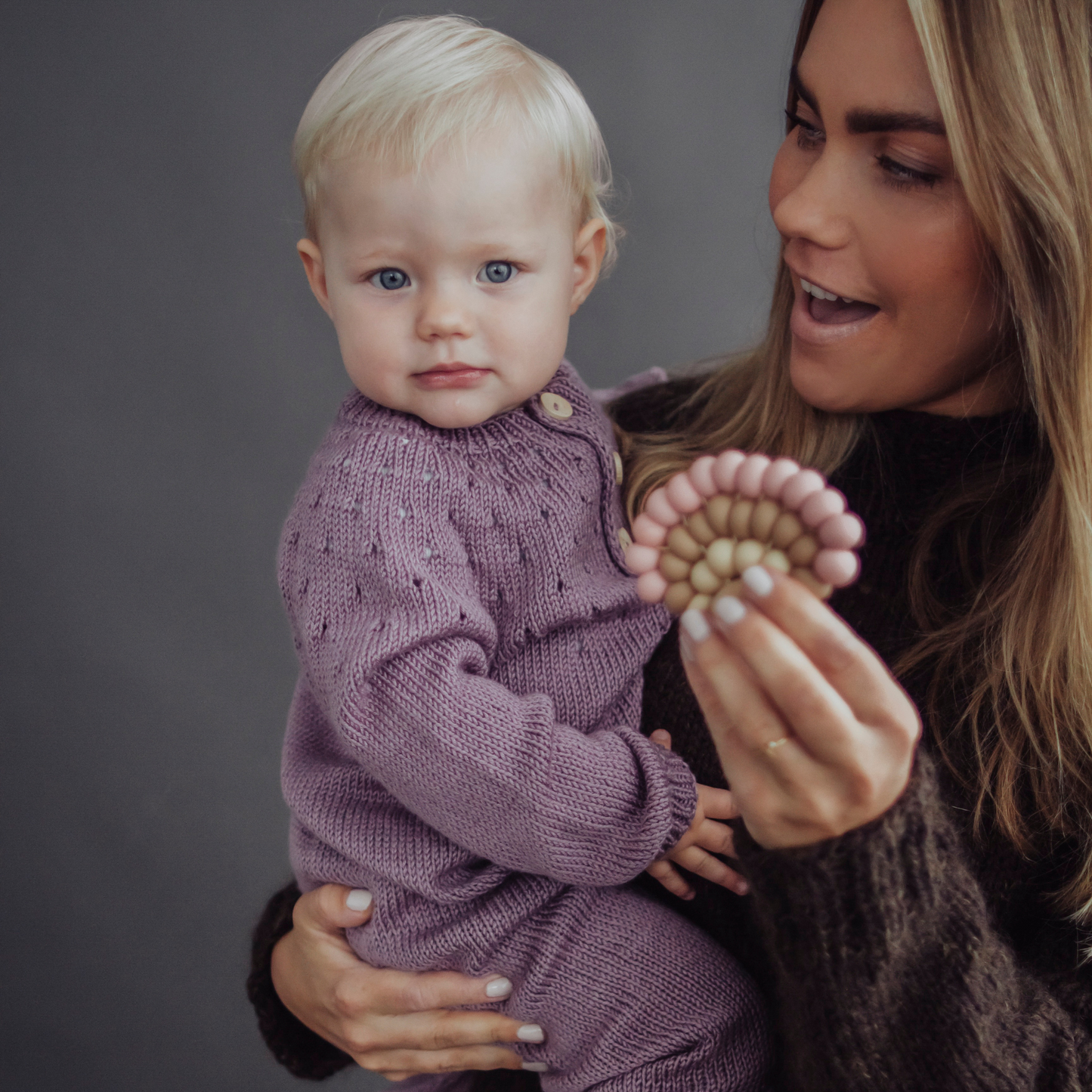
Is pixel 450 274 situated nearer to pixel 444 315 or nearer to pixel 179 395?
pixel 444 315

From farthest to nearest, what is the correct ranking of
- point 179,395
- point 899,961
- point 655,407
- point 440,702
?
1. point 179,395
2. point 655,407
3. point 440,702
4. point 899,961

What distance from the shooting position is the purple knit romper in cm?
111

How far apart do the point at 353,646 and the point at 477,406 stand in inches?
11.6

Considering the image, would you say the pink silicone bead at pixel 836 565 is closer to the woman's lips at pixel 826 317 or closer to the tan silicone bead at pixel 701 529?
the tan silicone bead at pixel 701 529

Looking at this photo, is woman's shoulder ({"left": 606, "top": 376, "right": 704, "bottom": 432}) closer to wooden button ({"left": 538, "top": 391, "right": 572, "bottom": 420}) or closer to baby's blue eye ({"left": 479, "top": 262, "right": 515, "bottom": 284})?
wooden button ({"left": 538, "top": 391, "right": 572, "bottom": 420})

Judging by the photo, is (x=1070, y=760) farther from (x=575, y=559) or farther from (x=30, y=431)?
(x=30, y=431)

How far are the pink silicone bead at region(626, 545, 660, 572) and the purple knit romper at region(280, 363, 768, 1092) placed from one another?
0.27 meters

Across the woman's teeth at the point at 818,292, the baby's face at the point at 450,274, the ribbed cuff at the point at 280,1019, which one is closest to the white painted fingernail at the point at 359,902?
the ribbed cuff at the point at 280,1019

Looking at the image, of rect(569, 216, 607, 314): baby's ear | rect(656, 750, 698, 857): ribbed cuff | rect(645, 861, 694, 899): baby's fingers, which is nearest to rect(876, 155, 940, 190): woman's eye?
rect(569, 216, 607, 314): baby's ear

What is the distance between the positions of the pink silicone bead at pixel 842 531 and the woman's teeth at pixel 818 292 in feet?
1.70

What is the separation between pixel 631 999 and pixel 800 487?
24.2 inches

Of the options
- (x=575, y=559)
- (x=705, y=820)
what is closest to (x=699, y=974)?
(x=705, y=820)

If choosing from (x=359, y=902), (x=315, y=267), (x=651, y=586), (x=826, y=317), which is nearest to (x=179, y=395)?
(x=315, y=267)

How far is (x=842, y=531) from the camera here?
2.73 feet
